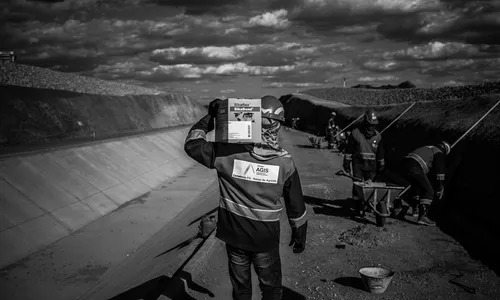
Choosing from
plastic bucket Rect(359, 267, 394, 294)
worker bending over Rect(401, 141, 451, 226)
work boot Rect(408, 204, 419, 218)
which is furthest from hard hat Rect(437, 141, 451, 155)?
plastic bucket Rect(359, 267, 394, 294)

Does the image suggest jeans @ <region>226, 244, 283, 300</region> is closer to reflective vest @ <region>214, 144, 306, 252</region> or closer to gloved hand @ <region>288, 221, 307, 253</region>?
reflective vest @ <region>214, 144, 306, 252</region>

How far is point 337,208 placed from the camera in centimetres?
1121

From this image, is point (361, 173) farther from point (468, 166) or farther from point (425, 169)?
point (468, 166)

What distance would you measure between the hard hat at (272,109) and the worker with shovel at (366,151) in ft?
19.3

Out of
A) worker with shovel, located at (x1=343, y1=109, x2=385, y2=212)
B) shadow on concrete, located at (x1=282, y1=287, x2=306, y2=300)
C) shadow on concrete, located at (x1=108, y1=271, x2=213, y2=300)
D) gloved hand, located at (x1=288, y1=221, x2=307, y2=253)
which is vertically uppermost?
gloved hand, located at (x1=288, y1=221, x2=307, y2=253)

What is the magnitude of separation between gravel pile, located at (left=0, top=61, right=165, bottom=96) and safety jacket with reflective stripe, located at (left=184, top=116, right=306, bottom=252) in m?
30.7

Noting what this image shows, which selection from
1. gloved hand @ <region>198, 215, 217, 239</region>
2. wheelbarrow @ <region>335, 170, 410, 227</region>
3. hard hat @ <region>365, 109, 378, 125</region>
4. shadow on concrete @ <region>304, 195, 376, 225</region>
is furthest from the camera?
shadow on concrete @ <region>304, 195, 376, 225</region>

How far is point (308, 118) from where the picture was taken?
52656mm

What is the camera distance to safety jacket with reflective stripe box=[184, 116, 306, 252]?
4.13 m

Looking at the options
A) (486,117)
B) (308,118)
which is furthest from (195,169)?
(308,118)

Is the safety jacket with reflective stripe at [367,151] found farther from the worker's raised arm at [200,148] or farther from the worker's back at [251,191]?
the worker's raised arm at [200,148]

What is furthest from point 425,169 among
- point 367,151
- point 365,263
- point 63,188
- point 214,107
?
point 63,188

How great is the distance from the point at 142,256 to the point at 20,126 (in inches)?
528

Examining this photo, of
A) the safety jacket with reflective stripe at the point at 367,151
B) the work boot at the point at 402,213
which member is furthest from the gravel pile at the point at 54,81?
the work boot at the point at 402,213
